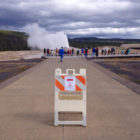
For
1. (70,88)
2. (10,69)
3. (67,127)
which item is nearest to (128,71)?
(10,69)

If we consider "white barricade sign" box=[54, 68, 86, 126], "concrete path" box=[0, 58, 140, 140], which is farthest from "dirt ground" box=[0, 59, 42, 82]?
"white barricade sign" box=[54, 68, 86, 126]

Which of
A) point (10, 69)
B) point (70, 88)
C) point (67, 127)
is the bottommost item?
point (10, 69)

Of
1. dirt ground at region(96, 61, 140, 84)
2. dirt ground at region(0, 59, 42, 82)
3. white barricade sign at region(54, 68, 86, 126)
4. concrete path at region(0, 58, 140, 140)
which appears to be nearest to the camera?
concrete path at region(0, 58, 140, 140)

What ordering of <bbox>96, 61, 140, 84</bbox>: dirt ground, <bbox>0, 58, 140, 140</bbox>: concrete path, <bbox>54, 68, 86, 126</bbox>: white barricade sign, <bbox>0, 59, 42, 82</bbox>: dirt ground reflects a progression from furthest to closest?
<bbox>0, 59, 42, 82</bbox>: dirt ground < <bbox>96, 61, 140, 84</bbox>: dirt ground < <bbox>54, 68, 86, 126</bbox>: white barricade sign < <bbox>0, 58, 140, 140</bbox>: concrete path

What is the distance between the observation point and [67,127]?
16.5ft

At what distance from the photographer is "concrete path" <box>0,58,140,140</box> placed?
459cm

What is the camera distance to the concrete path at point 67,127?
4.59 metres

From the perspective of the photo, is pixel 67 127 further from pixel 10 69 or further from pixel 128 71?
pixel 10 69

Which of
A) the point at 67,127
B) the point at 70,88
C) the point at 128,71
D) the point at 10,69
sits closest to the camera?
the point at 67,127

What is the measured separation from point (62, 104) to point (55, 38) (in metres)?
54.6

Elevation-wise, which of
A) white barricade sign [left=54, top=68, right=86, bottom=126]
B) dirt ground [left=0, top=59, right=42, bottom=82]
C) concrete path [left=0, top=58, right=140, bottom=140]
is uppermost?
white barricade sign [left=54, top=68, right=86, bottom=126]

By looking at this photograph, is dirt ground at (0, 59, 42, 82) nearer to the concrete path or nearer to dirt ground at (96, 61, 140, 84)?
the concrete path

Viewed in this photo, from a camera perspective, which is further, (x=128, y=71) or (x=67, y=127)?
(x=128, y=71)

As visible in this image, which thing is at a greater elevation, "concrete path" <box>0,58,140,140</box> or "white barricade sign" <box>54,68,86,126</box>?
"white barricade sign" <box>54,68,86,126</box>
